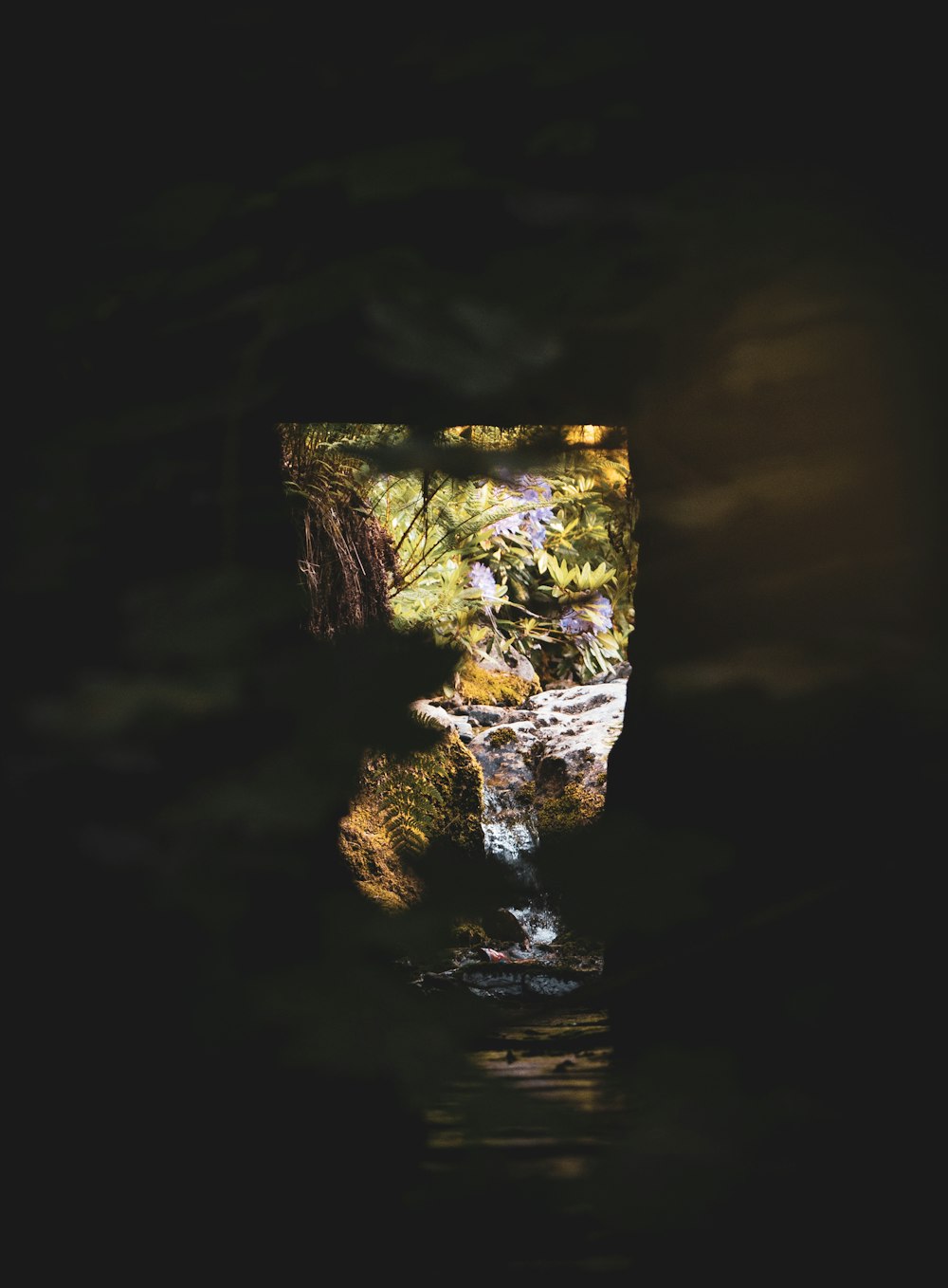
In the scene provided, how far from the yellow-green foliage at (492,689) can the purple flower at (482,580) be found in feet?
1.21

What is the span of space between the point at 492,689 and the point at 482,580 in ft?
1.93

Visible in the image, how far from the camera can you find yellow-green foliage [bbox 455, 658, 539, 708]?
16.1ft

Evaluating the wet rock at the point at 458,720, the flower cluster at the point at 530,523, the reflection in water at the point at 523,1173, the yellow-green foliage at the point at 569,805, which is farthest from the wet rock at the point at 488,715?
the reflection in water at the point at 523,1173

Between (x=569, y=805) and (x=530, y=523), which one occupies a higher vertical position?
(x=530, y=523)

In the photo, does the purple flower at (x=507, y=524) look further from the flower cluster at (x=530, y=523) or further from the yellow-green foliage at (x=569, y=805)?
the yellow-green foliage at (x=569, y=805)

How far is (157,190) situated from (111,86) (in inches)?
1.9

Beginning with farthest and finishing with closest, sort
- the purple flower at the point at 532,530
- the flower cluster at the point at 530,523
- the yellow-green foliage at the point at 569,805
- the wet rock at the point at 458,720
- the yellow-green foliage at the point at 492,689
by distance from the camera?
the yellow-green foliage at the point at 492,689 → the purple flower at the point at 532,530 → the flower cluster at the point at 530,523 → the wet rock at the point at 458,720 → the yellow-green foliage at the point at 569,805

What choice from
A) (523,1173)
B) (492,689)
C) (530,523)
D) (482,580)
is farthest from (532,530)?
(523,1173)

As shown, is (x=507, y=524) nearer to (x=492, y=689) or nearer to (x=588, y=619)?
(x=588, y=619)

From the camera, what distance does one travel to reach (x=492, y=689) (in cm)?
502

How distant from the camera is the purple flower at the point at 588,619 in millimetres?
4863

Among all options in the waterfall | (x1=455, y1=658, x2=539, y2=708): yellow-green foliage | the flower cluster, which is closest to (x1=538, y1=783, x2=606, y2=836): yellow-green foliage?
the waterfall

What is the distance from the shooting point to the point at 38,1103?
1.48ft

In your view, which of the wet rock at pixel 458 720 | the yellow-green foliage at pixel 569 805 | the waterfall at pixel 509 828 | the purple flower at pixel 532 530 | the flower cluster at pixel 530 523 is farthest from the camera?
the purple flower at pixel 532 530
